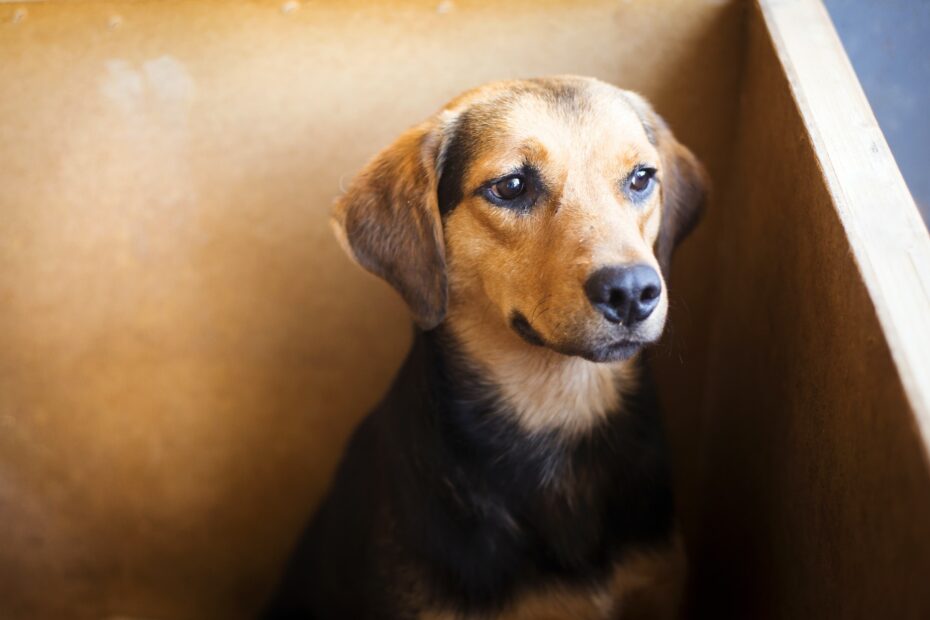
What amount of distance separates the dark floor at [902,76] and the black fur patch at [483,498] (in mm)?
914

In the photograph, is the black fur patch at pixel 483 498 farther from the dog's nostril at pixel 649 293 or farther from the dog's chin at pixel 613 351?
the dog's nostril at pixel 649 293

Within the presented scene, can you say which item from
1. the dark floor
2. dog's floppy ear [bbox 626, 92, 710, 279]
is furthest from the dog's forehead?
the dark floor

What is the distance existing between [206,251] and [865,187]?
1.91 metres

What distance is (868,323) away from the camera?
1367 mm

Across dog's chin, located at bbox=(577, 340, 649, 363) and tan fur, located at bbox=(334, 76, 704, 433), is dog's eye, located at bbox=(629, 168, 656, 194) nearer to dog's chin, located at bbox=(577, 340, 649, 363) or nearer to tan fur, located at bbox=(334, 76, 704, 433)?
tan fur, located at bbox=(334, 76, 704, 433)

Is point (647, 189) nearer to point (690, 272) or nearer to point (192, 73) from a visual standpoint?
point (690, 272)

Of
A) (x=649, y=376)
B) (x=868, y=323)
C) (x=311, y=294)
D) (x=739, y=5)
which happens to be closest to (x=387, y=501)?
(x=649, y=376)

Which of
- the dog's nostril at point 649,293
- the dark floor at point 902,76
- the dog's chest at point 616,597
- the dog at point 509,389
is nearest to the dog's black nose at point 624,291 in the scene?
the dog's nostril at point 649,293

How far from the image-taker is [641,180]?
1997 mm

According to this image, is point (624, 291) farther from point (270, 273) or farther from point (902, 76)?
point (270, 273)

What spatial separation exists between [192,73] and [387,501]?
139 cm

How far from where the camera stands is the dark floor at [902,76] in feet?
7.14

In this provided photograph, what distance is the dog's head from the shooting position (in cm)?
173

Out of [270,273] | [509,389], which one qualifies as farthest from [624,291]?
[270,273]
